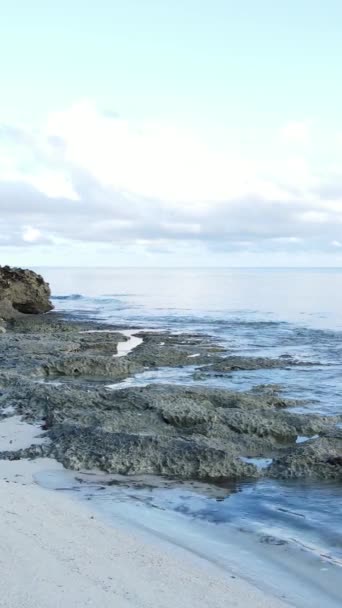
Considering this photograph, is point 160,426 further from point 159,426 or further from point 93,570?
point 93,570

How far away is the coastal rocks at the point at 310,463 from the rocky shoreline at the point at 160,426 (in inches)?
0.5

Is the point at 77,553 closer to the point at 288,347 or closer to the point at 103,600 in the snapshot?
the point at 103,600

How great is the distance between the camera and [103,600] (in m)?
4.32

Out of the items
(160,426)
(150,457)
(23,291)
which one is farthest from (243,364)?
(23,291)

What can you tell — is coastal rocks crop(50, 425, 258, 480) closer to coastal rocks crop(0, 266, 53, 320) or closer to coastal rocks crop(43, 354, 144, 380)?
coastal rocks crop(43, 354, 144, 380)

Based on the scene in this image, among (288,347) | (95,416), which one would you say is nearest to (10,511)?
(95,416)

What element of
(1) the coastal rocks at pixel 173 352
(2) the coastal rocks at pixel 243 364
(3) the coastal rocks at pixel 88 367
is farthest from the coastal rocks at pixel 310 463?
(1) the coastal rocks at pixel 173 352

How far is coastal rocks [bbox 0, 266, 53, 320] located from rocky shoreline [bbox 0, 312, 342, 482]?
54.9 ft

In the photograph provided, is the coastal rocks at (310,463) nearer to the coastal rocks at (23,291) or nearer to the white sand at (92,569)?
the white sand at (92,569)

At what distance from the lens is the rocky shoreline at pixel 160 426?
27.3ft

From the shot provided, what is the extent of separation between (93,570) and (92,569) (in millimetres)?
22

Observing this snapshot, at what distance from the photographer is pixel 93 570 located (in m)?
4.82

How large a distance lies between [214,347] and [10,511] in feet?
57.7

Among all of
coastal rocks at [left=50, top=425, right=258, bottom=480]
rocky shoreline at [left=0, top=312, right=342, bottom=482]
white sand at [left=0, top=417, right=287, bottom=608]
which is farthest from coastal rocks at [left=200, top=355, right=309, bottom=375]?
white sand at [left=0, top=417, right=287, bottom=608]
